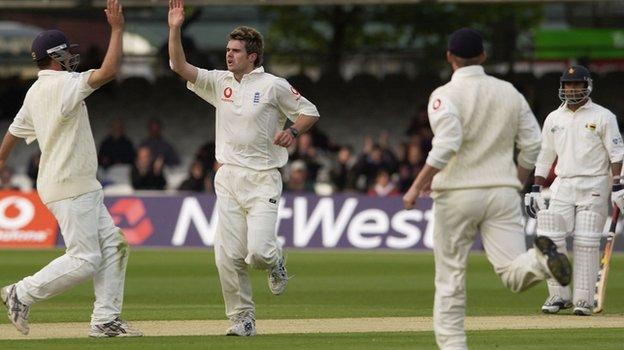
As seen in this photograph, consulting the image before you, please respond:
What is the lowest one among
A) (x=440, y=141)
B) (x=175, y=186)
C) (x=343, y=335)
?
(x=175, y=186)

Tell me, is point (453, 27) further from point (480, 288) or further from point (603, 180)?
point (603, 180)

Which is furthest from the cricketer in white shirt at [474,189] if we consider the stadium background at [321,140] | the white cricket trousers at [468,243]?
the stadium background at [321,140]

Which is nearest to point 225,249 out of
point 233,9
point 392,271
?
point 392,271

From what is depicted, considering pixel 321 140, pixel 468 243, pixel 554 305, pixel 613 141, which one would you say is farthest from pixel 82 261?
pixel 321 140

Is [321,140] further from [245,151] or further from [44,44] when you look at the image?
[44,44]

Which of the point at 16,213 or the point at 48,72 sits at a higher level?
the point at 48,72

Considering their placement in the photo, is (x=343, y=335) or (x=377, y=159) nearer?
(x=343, y=335)

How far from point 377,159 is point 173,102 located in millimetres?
8472

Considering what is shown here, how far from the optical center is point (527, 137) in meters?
8.02

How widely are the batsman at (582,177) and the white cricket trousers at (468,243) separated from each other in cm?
364

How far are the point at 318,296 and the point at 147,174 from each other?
34.4ft

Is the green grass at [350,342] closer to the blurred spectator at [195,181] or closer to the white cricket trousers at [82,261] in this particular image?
the white cricket trousers at [82,261]

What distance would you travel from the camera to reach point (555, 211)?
1166cm

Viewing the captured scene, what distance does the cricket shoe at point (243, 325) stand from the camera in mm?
9594
